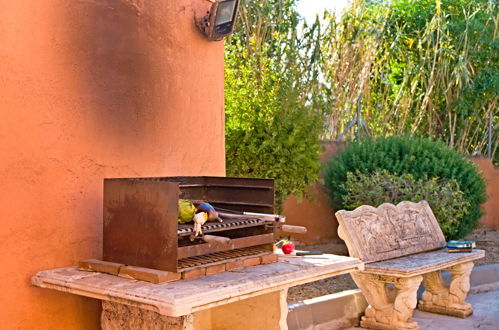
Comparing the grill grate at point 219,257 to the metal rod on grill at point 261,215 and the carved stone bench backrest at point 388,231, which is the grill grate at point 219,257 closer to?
the metal rod on grill at point 261,215

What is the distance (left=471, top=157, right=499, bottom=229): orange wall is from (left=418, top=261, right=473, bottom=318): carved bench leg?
629cm

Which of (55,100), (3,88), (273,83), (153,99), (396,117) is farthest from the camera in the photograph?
(396,117)

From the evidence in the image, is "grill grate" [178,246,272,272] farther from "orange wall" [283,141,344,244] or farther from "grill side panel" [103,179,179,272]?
"orange wall" [283,141,344,244]

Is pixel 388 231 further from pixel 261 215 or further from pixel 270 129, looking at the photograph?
pixel 261 215

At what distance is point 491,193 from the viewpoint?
12.3m

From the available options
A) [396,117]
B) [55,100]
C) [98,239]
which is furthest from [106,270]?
[396,117]

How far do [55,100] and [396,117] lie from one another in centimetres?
954

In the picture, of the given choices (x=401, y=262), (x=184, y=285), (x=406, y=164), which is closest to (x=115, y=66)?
(x=184, y=285)

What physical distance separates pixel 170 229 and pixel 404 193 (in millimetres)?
5132

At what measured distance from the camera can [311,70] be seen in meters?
10.2

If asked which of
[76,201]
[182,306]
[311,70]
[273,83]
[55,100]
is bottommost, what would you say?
[182,306]

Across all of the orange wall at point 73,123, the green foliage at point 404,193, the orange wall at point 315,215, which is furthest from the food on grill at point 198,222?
the orange wall at point 315,215

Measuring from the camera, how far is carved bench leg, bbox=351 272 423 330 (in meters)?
5.29

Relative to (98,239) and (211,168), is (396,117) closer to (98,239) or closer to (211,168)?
(211,168)
